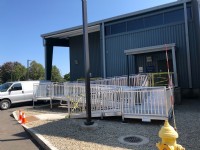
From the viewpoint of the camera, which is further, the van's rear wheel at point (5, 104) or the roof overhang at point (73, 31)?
the roof overhang at point (73, 31)

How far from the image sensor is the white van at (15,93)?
Result: 14133 millimetres

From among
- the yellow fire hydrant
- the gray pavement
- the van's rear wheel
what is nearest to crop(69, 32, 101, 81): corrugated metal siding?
the van's rear wheel

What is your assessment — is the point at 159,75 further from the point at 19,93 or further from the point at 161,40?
the point at 19,93

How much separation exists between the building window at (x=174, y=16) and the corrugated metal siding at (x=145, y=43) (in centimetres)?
36

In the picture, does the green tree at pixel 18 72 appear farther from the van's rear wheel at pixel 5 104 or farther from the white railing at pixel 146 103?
the white railing at pixel 146 103

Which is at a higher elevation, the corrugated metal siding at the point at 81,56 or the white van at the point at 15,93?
the corrugated metal siding at the point at 81,56

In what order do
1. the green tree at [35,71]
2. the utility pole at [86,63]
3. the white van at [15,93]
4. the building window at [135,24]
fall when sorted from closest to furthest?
the utility pole at [86,63], the white van at [15,93], the building window at [135,24], the green tree at [35,71]

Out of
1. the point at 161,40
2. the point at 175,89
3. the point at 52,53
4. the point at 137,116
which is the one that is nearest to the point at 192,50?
the point at 161,40

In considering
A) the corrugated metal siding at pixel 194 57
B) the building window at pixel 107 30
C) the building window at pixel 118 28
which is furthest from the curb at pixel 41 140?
the building window at pixel 107 30

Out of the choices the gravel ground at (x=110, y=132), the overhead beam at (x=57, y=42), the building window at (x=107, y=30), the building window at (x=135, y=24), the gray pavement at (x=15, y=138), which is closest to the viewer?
the gravel ground at (x=110, y=132)

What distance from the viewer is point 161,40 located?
15289 mm

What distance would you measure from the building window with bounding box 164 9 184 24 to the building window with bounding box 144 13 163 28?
0.38 metres

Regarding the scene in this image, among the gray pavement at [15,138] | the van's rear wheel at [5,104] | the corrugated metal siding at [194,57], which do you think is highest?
the corrugated metal siding at [194,57]

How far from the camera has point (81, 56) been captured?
22078 millimetres
